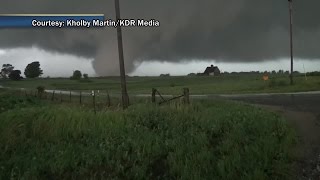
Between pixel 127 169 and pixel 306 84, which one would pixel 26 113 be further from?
pixel 306 84

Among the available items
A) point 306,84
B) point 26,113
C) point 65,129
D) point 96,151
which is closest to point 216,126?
point 96,151

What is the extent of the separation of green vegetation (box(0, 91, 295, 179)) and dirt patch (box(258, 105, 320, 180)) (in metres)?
0.33

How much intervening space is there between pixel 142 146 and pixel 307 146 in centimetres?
482

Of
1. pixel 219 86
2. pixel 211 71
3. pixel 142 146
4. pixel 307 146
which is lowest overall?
pixel 219 86

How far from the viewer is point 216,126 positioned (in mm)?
12453

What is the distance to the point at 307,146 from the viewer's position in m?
10.9

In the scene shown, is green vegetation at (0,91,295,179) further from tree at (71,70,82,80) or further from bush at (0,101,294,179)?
tree at (71,70,82,80)

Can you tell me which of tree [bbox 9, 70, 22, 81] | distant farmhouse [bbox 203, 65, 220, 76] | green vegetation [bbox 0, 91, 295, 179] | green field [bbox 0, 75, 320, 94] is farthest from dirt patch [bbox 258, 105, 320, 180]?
tree [bbox 9, 70, 22, 81]

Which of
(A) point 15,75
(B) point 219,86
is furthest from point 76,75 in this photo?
(B) point 219,86

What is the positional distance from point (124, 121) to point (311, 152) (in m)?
6.18

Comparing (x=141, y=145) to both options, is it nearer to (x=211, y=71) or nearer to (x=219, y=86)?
(x=219, y=86)

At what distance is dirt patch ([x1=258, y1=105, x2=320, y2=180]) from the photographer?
30.5 ft

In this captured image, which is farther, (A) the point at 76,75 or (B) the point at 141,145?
(A) the point at 76,75

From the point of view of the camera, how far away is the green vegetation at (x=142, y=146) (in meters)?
9.86
